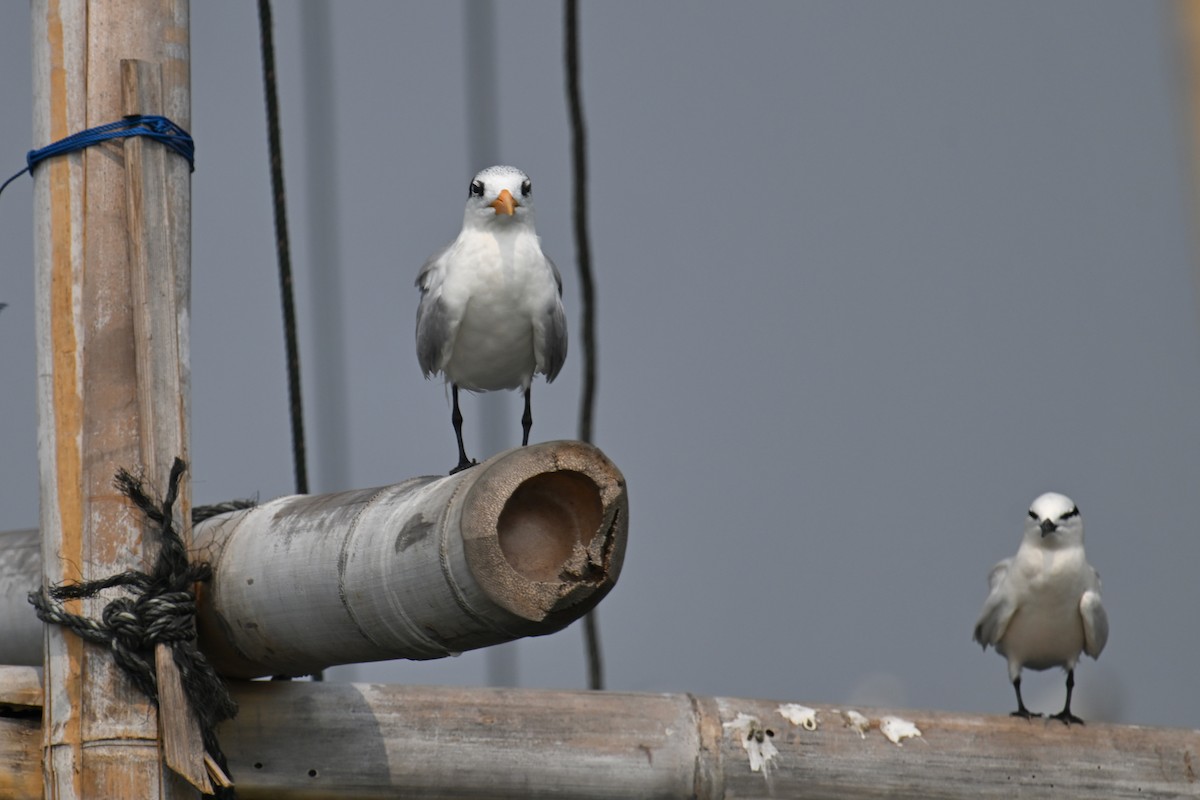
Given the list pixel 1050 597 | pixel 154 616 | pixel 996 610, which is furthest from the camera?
pixel 996 610

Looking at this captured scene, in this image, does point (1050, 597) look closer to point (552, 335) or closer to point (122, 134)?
point (552, 335)

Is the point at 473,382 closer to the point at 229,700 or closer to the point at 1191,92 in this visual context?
the point at 229,700

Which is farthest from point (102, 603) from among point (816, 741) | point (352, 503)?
point (816, 741)

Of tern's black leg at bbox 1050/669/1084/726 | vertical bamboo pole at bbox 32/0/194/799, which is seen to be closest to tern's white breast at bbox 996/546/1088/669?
tern's black leg at bbox 1050/669/1084/726

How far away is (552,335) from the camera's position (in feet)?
16.9

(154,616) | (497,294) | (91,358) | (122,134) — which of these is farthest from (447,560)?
(497,294)

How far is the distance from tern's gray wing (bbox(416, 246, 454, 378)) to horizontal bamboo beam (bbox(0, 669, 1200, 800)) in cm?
126

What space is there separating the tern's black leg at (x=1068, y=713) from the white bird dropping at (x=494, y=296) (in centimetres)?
172

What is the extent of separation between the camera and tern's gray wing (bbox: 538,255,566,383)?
16.8 ft

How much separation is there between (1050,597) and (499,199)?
316 centimetres

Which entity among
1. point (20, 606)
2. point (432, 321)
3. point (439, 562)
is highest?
point (432, 321)

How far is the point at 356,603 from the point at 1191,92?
1.87m

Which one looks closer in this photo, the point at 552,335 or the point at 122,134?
the point at 122,134

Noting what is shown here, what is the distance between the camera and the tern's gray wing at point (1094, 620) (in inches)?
280
